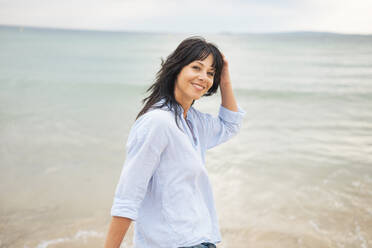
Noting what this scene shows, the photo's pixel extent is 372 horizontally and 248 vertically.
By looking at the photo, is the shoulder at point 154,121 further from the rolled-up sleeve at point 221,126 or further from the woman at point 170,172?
the rolled-up sleeve at point 221,126

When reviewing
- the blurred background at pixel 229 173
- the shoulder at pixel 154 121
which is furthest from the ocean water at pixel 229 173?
the shoulder at pixel 154 121

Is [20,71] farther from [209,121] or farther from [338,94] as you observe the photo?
[209,121]

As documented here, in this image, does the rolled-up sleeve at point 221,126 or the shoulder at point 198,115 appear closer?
the shoulder at point 198,115

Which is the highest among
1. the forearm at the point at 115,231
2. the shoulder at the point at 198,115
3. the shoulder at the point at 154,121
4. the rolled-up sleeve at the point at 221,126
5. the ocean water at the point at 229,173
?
the shoulder at the point at 154,121

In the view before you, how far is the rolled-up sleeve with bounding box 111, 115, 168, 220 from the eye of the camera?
1326 millimetres

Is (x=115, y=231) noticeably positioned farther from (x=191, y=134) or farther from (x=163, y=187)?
(x=191, y=134)

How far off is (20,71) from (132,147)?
1972 centimetres

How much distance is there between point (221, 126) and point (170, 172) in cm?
73

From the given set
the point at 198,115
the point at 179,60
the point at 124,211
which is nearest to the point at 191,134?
the point at 198,115

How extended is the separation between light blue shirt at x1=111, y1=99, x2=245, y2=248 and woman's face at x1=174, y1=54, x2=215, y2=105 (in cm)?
14

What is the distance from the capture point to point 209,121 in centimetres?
196

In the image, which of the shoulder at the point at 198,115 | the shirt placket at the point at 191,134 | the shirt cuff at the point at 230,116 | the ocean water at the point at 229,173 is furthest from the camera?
the ocean water at the point at 229,173

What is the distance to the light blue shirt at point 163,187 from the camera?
1.34 meters

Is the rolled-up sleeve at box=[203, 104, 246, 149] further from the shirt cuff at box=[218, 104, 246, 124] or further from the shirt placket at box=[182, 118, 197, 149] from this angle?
the shirt placket at box=[182, 118, 197, 149]
